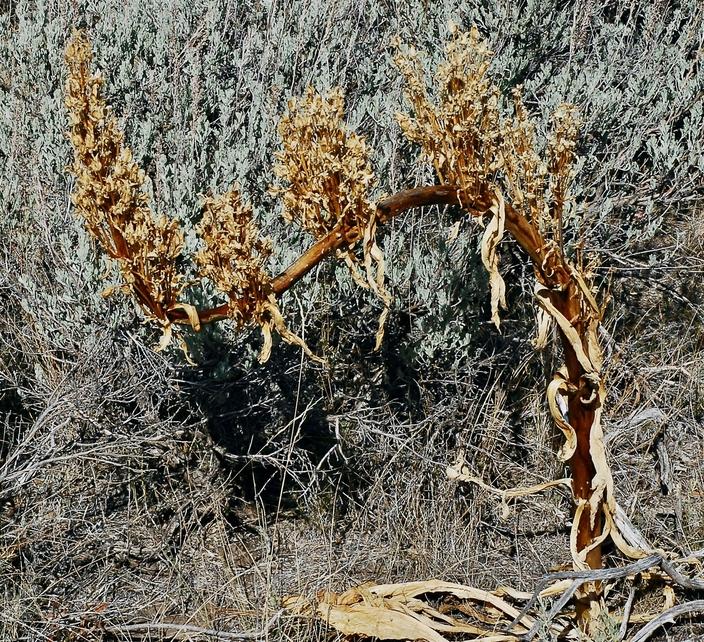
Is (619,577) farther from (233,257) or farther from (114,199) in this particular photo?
(114,199)

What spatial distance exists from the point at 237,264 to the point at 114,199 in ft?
1.03

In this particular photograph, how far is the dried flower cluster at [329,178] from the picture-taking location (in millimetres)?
2076

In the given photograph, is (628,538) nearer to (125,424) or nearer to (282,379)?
(282,379)

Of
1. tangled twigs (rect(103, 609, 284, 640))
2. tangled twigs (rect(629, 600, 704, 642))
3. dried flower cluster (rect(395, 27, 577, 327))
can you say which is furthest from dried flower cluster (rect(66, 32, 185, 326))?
tangled twigs (rect(629, 600, 704, 642))

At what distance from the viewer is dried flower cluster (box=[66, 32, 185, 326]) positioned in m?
2.04

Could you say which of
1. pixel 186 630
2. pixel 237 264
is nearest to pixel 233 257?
pixel 237 264

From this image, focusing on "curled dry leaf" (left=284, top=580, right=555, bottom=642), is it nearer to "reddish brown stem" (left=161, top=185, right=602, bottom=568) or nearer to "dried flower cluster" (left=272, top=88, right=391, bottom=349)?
"reddish brown stem" (left=161, top=185, right=602, bottom=568)

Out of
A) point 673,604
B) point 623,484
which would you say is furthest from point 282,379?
point 673,604

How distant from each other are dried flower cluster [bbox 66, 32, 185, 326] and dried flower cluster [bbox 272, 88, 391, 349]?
1.06ft

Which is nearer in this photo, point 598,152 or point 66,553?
point 66,553

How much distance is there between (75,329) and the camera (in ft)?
11.0

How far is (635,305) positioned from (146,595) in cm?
237

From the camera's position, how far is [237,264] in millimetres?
2061

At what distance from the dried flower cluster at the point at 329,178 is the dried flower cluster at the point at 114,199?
323 millimetres
